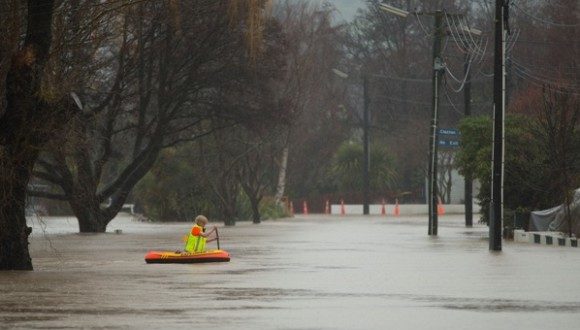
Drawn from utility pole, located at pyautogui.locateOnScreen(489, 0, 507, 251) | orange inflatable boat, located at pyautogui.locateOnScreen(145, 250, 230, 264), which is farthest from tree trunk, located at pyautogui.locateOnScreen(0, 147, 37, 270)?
utility pole, located at pyautogui.locateOnScreen(489, 0, 507, 251)

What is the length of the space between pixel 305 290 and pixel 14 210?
632cm

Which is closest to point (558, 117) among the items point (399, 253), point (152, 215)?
point (399, 253)

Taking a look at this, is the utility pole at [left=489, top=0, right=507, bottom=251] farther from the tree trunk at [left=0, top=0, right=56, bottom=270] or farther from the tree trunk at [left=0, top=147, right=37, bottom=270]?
the tree trunk at [left=0, top=0, right=56, bottom=270]

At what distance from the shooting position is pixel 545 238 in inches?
1610

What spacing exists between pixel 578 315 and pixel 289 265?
1194cm

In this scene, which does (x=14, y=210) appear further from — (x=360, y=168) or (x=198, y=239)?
(x=360, y=168)

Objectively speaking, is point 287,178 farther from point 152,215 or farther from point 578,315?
point 578,315

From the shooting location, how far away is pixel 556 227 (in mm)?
43938

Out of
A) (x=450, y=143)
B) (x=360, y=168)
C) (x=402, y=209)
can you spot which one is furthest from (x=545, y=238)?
(x=360, y=168)

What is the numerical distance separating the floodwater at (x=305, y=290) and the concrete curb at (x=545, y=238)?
2367mm

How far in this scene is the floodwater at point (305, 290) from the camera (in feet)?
53.3

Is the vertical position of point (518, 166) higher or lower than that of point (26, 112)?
higher

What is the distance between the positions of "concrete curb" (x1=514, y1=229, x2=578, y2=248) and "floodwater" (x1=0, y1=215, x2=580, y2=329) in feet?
7.76

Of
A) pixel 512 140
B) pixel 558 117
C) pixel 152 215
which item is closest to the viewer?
pixel 558 117
